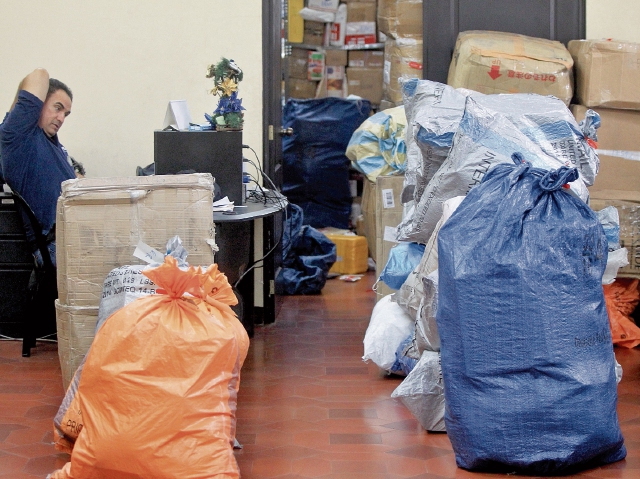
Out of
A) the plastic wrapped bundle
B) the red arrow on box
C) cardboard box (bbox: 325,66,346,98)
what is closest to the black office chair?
the plastic wrapped bundle

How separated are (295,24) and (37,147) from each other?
3.63 meters

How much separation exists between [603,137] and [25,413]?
2.99 m

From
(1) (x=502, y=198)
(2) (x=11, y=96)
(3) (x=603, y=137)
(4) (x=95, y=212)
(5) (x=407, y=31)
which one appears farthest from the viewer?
(5) (x=407, y=31)

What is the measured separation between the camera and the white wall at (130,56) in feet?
15.1

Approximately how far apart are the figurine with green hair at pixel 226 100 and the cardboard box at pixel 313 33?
3507 mm

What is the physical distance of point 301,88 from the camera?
7387 mm

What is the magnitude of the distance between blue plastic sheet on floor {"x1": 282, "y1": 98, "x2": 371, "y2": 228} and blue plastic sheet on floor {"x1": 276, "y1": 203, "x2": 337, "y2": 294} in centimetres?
96

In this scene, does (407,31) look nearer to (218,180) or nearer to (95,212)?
(218,180)

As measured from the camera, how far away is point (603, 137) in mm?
4406

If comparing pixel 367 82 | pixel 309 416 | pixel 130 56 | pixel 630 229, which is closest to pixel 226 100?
pixel 130 56

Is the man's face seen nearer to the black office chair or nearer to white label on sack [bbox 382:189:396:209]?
the black office chair

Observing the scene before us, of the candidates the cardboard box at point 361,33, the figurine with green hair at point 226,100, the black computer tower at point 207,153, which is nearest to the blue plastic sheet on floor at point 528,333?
the black computer tower at point 207,153

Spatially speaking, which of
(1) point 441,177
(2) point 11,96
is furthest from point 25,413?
(2) point 11,96

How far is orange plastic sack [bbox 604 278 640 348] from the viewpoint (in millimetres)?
4156
